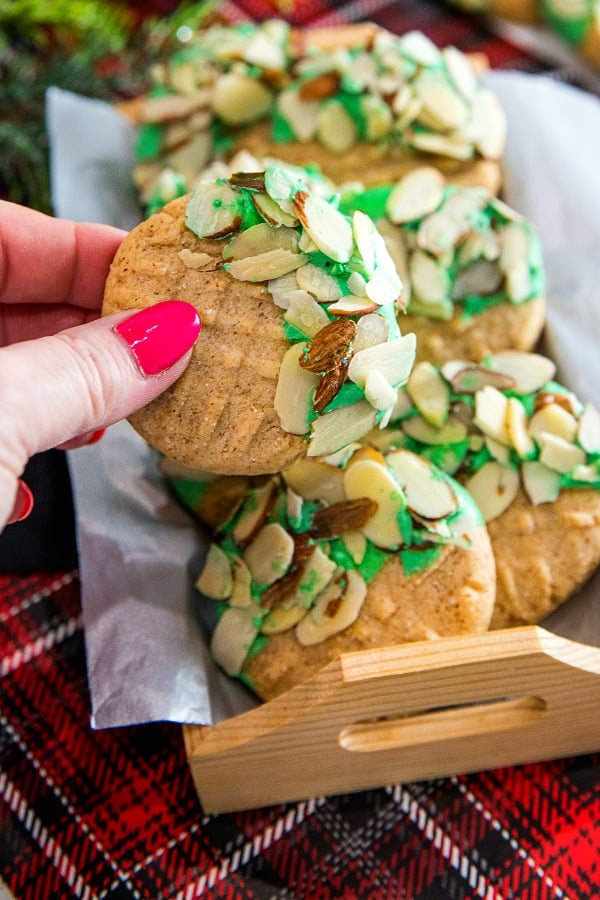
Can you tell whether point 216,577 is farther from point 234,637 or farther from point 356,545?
point 356,545

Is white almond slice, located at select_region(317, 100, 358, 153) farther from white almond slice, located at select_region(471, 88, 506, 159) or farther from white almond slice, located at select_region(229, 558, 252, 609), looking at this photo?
white almond slice, located at select_region(229, 558, 252, 609)

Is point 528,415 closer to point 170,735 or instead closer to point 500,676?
point 500,676

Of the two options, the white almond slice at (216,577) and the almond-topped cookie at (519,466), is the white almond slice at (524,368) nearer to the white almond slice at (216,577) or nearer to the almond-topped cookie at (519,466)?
the almond-topped cookie at (519,466)

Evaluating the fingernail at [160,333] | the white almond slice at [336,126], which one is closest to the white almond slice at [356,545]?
the fingernail at [160,333]

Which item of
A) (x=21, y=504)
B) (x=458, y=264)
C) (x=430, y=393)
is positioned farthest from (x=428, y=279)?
(x=21, y=504)

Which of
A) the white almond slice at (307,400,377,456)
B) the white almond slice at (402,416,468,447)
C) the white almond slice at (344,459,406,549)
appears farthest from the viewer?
the white almond slice at (402,416,468,447)

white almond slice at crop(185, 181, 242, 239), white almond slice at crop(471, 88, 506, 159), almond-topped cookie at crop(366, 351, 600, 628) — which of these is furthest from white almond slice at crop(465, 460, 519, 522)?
white almond slice at crop(471, 88, 506, 159)
